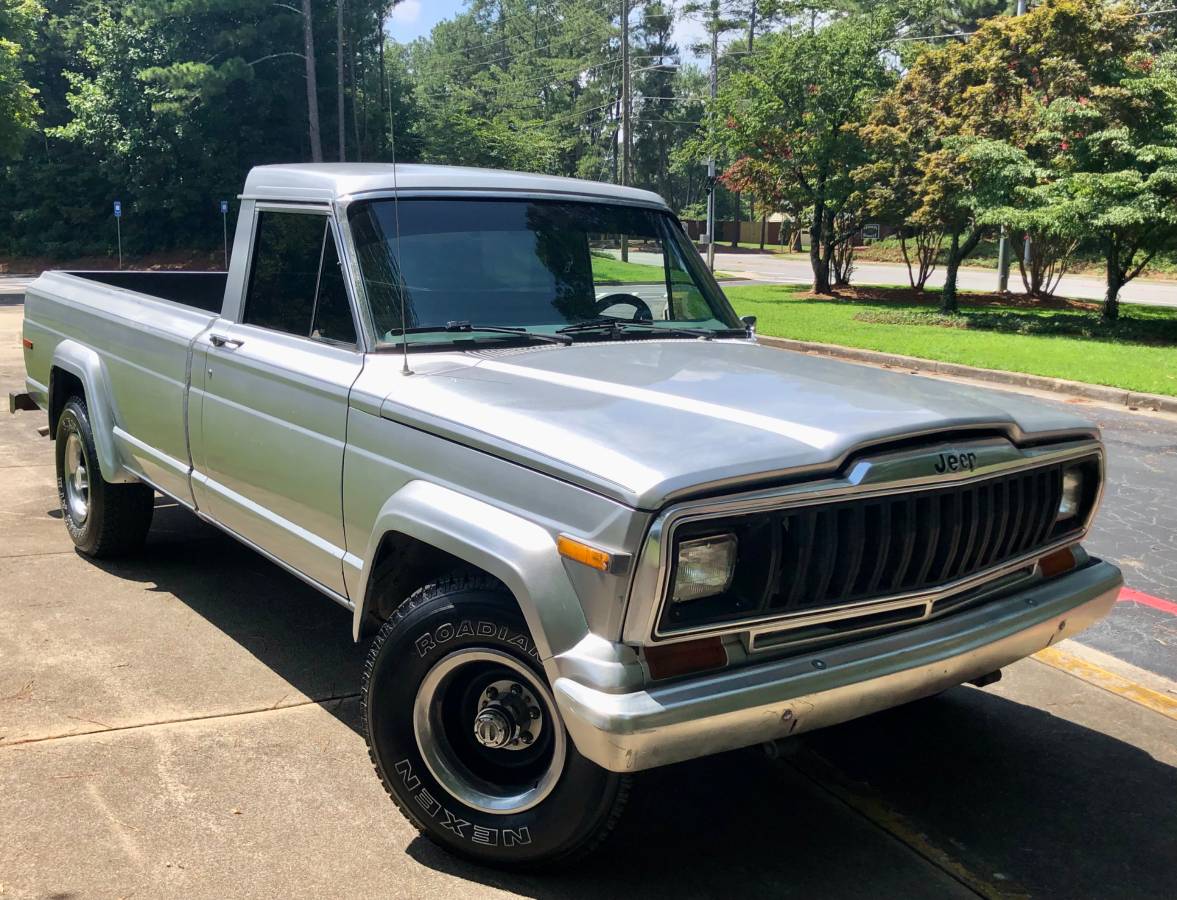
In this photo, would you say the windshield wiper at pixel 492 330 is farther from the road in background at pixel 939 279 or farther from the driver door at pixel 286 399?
the road in background at pixel 939 279

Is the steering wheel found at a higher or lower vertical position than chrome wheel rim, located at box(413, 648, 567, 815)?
higher

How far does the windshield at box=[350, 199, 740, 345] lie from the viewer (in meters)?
3.81

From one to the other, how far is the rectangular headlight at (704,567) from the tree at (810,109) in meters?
23.7

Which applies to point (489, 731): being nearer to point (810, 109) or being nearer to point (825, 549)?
point (825, 549)

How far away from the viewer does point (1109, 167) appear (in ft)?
61.7

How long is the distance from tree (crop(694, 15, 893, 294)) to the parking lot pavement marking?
808 inches

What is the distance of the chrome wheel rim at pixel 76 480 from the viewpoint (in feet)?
19.0

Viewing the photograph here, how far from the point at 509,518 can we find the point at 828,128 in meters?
24.7

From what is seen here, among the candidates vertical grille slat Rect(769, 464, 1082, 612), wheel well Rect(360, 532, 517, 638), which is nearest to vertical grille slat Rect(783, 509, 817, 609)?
vertical grille slat Rect(769, 464, 1082, 612)

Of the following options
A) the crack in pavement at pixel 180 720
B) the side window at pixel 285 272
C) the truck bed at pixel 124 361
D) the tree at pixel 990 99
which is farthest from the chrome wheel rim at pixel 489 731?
the tree at pixel 990 99

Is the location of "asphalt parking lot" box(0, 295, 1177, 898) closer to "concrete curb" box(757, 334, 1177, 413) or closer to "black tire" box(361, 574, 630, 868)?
"black tire" box(361, 574, 630, 868)

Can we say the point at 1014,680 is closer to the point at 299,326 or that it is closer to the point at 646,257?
the point at 646,257

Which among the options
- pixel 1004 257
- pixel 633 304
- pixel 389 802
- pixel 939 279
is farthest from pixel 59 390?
pixel 939 279

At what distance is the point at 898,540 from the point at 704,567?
1.96 ft
